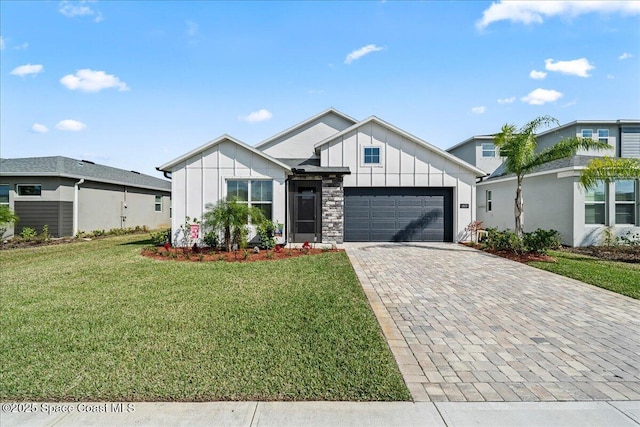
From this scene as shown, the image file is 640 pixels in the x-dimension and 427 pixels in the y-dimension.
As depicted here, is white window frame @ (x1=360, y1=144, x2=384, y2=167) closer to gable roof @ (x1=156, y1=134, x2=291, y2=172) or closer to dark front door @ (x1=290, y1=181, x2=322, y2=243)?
dark front door @ (x1=290, y1=181, x2=322, y2=243)

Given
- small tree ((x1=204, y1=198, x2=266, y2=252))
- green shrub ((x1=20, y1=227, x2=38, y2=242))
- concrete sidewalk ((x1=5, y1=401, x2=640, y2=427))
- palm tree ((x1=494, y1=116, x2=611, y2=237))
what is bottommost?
concrete sidewalk ((x1=5, y1=401, x2=640, y2=427))

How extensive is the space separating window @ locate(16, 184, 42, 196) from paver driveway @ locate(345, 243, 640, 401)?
1816 cm

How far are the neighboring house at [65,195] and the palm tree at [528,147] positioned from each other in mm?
20981

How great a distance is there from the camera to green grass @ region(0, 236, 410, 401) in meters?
3.08

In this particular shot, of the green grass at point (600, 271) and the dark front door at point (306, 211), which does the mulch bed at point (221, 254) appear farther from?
the green grass at point (600, 271)

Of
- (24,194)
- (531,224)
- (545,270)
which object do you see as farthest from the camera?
(24,194)

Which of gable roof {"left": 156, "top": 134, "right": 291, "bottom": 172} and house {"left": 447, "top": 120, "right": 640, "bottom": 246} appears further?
house {"left": 447, "top": 120, "right": 640, "bottom": 246}

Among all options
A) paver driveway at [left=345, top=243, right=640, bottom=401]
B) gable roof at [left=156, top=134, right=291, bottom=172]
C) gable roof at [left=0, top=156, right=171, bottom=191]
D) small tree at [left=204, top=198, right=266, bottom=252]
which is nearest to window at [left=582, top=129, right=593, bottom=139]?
paver driveway at [left=345, top=243, right=640, bottom=401]

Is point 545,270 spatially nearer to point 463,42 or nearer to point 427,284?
point 427,284

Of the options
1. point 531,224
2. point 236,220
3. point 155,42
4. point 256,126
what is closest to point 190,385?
point 236,220

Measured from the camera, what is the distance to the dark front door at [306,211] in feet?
45.3

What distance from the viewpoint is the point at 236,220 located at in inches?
435

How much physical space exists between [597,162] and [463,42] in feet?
20.7

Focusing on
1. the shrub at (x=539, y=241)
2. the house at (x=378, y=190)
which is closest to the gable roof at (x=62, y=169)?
the house at (x=378, y=190)
